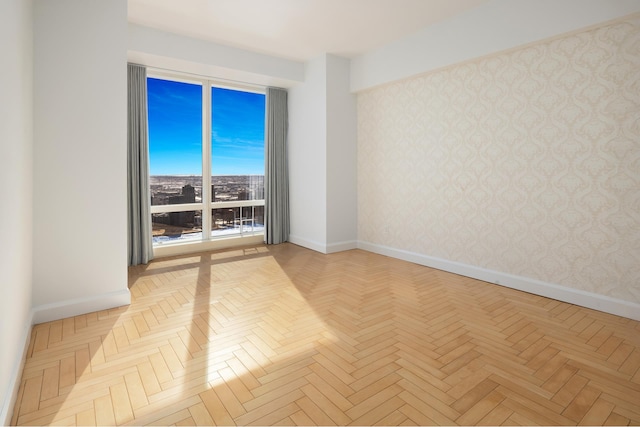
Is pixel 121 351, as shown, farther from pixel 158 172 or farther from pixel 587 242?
pixel 587 242

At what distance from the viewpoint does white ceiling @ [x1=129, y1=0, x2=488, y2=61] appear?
11.4 ft

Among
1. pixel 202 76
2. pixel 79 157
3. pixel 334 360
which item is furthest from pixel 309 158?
pixel 334 360

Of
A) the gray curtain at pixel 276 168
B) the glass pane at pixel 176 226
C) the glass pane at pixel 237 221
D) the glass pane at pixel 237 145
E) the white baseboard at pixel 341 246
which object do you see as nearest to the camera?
the glass pane at pixel 176 226

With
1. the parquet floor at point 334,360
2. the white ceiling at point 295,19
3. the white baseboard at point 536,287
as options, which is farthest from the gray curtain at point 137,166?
the white baseboard at point 536,287

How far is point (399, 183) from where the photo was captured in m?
4.70

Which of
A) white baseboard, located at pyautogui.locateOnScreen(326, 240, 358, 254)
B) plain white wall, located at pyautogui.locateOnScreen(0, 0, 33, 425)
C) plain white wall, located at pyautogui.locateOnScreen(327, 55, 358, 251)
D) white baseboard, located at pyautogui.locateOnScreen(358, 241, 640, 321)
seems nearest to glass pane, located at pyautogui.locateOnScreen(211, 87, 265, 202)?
plain white wall, located at pyautogui.locateOnScreen(327, 55, 358, 251)

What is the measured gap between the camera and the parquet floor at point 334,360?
1647 mm

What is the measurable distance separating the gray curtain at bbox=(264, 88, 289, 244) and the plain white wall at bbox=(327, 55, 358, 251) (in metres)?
1.06

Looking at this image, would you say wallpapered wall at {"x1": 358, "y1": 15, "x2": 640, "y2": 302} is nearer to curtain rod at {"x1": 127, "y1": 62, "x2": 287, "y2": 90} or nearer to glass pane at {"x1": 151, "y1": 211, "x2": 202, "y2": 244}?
curtain rod at {"x1": 127, "y1": 62, "x2": 287, "y2": 90}

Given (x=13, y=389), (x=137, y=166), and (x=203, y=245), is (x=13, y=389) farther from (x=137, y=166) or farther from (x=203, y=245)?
(x=203, y=245)

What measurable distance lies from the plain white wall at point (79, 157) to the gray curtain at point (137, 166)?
1.57 meters

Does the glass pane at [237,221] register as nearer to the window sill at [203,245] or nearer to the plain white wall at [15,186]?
the window sill at [203,245]

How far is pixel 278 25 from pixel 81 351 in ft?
12.2

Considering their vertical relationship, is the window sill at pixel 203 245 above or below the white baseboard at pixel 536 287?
above
